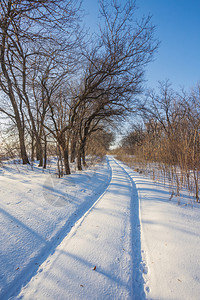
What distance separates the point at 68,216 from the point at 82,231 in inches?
24.4

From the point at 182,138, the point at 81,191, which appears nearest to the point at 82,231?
the point at 81,191

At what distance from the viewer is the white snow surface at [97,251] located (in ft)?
3.91

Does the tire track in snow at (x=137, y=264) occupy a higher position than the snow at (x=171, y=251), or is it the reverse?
the snow at (x=171, y=251)

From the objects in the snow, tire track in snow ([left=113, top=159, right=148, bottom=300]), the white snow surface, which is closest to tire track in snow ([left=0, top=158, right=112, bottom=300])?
the white snow surface

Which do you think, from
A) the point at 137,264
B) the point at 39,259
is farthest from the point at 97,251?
the point at 39,259

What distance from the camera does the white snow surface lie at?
1191 mm

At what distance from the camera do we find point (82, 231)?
205 cm

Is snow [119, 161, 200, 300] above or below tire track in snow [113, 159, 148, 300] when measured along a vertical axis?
above

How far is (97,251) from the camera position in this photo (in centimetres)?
164

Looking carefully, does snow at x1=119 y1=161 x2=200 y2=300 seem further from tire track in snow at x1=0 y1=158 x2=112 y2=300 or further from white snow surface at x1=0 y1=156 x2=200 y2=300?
tire track in snow at x1=0 y1=158 x2=112 y2=300

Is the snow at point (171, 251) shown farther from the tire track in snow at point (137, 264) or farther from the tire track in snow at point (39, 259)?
the tire track in snow at point (39, 259)

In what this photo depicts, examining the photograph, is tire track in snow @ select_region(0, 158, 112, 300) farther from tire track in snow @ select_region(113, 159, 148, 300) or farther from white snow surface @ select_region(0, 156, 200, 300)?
tire track in snow @ select_region(113, 159, 148, 300)

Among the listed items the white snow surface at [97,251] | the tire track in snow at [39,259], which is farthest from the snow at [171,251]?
the tire track in snow at [39,259]

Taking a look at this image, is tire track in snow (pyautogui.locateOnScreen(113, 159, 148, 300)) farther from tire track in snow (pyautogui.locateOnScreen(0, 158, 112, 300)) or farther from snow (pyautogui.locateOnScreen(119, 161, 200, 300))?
tire track in snow (pyautogui.locateOnScreen(0, 158, 112, 300))
